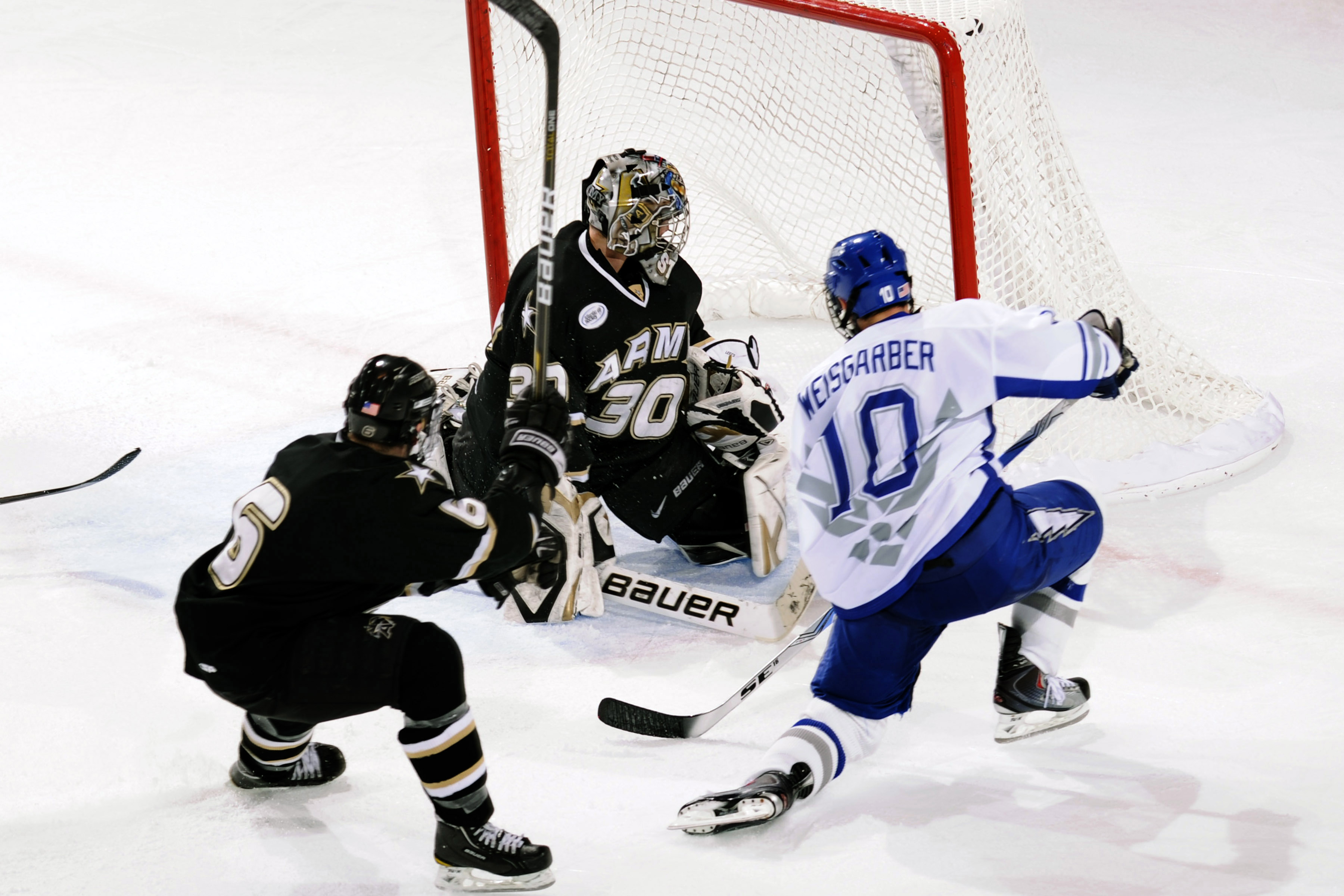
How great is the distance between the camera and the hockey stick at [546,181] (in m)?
2.57

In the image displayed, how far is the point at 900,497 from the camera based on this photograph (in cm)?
230

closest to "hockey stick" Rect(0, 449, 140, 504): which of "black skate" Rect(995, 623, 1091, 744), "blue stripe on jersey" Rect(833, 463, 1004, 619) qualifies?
"blue stripe on jersey" Rect(833, 463, 1004, 619)

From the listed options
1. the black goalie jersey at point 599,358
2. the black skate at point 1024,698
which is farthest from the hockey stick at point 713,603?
the black skate at point 1024,698

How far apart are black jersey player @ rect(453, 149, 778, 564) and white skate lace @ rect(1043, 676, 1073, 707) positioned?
1.10 meters

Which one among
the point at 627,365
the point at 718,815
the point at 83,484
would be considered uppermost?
the point at 627,365

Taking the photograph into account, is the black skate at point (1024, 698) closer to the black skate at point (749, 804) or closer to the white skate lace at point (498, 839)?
the black skate at point (749, 804)

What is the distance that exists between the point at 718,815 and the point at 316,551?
81cm

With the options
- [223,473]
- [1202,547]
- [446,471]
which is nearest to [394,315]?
[223,473]

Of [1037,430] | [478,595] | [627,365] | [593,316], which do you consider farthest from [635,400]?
[1037,430]

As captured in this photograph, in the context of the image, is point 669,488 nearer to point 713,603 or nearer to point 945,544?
point 713,603

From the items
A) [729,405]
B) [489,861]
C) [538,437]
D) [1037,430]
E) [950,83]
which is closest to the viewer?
[489,861]

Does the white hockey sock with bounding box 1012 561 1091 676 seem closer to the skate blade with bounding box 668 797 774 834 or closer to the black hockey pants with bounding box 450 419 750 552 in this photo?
the skate blade with bounding box 668 797 774 834

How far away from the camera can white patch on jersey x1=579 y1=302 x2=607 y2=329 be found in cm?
319

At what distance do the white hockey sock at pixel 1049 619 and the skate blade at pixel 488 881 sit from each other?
3.26ft
